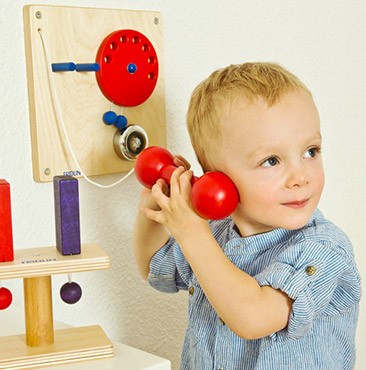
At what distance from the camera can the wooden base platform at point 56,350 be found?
0.75 metres

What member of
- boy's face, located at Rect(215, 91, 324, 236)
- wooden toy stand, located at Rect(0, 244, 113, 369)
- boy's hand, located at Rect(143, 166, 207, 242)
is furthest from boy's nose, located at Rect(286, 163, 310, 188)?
wooden toy stand, located at Rect(0, 244, 113, 369)

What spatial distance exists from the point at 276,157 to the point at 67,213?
0.23 meters

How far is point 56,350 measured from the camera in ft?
2.52

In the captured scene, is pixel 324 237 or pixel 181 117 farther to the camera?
pixel 181 117

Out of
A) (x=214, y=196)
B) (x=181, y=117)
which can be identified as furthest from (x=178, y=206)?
(x=181, y=117)

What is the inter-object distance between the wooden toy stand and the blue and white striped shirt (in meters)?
0.18

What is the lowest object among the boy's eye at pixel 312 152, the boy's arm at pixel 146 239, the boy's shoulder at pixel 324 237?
the boy's arm at pixel 146 239

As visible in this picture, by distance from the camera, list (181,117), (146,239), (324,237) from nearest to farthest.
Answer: (324,237) → (146,239) → (181,117)

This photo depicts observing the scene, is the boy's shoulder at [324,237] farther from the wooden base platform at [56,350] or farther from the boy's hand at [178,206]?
the wooden base platform at [56,350]

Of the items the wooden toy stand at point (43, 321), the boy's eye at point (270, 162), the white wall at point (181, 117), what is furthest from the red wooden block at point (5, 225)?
the boy's eye at point (270, 162)

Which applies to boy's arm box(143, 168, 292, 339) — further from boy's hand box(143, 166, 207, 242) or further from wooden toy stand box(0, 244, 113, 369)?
wooden toy stand box(0, 244, 113, 369)

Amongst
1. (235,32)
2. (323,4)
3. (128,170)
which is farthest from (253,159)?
(323,4)

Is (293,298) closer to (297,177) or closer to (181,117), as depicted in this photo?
(297,177)

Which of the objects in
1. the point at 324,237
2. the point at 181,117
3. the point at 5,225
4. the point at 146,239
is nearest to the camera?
the point at 5,225
